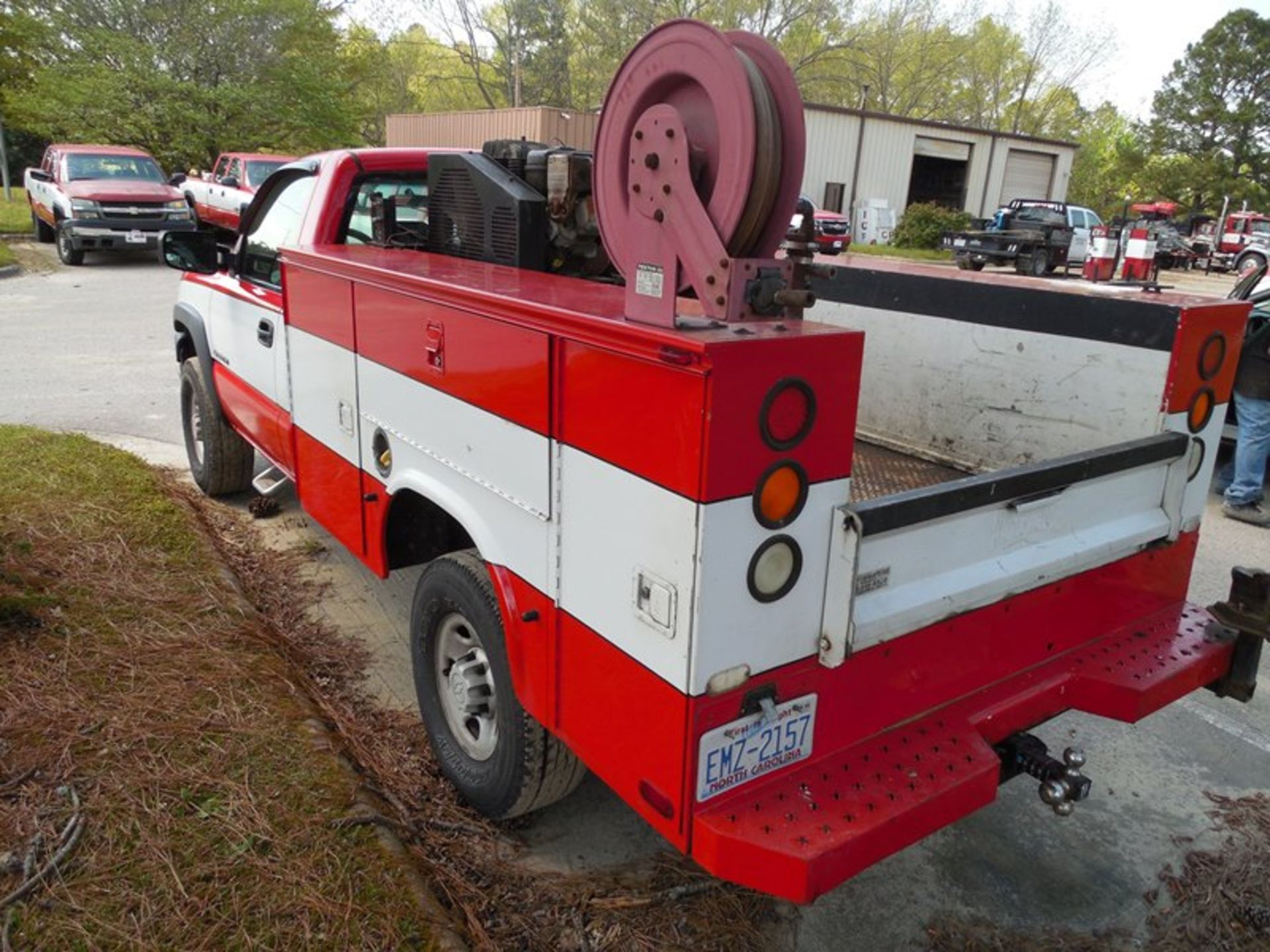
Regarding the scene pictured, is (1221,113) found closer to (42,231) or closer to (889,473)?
(42,231)

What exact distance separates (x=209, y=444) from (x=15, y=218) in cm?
2346

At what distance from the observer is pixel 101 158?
18.8m

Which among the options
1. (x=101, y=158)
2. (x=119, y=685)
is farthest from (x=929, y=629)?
(x=101, y=158)

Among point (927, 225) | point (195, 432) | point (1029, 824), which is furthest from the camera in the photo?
point (927, 225)

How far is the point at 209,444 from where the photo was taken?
18.6 feet

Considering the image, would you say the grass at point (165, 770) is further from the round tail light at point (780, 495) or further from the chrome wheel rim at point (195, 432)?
the round tail light at point (780, 495)

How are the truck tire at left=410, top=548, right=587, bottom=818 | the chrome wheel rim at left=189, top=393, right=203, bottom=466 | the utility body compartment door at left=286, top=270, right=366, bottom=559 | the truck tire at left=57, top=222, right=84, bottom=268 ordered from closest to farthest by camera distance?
the truck tire at left=410, top=548, right=587, bottom=818
the utility body compartment door at left=286, top=270, right=366, bottom=559
the chrome wheel rim at left=189, top=393, right=203, bottom=466
the truck tire at left=57, top=222, right=84, bottom=268

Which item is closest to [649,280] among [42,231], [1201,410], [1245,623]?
[1201,410]

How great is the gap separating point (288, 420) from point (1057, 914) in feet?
11.4

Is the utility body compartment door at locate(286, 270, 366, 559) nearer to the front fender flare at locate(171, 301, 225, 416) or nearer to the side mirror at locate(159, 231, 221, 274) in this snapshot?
the side mirror at locate(159, 231, 221, 274)

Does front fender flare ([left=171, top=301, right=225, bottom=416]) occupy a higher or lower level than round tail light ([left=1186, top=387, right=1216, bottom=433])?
lower

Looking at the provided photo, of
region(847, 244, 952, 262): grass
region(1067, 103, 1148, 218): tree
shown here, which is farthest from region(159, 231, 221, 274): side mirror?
region(1067, 103, 1148, 218): tree

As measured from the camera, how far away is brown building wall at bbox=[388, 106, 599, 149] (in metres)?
27.8

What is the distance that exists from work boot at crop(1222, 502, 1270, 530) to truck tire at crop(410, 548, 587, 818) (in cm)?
556
